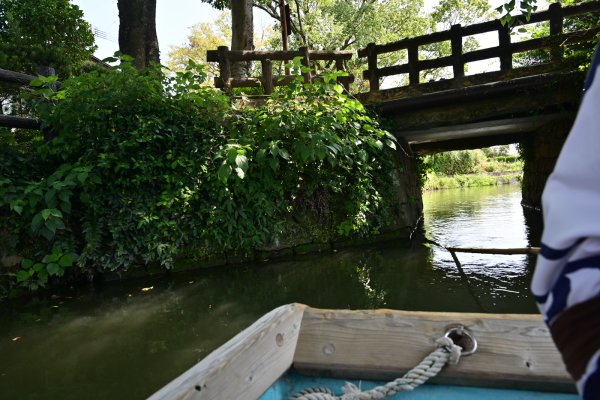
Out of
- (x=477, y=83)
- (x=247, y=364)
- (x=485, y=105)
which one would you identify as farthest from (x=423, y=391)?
(x=477, y=83)

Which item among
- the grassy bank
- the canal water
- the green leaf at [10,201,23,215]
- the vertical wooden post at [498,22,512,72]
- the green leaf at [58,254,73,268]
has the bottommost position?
the canal water

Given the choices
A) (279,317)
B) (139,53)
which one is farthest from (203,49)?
(279,317)

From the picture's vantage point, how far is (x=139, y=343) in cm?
306

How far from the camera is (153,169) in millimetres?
5008

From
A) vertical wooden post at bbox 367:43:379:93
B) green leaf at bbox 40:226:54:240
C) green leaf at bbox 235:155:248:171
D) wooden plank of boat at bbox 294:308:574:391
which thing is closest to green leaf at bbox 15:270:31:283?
green leaf at bbox 40:226:54:240

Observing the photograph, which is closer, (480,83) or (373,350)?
(373,350)

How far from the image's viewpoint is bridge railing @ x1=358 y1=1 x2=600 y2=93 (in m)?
6.59

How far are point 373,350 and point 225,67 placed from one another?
21.1 ft

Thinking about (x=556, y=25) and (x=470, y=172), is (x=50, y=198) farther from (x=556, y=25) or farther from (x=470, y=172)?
(x=470, y=172)

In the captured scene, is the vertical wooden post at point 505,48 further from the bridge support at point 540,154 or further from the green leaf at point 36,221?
the green leaf at point 36,221

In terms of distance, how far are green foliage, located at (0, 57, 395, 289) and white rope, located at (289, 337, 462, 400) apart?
3.77 meters

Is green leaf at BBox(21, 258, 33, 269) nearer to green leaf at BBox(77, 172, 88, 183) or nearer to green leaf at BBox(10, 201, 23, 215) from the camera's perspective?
green leaf at BBox(10, 201, 23, 215)

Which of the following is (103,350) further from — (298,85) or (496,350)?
(298,85)

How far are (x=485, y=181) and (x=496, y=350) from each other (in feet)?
96.5
